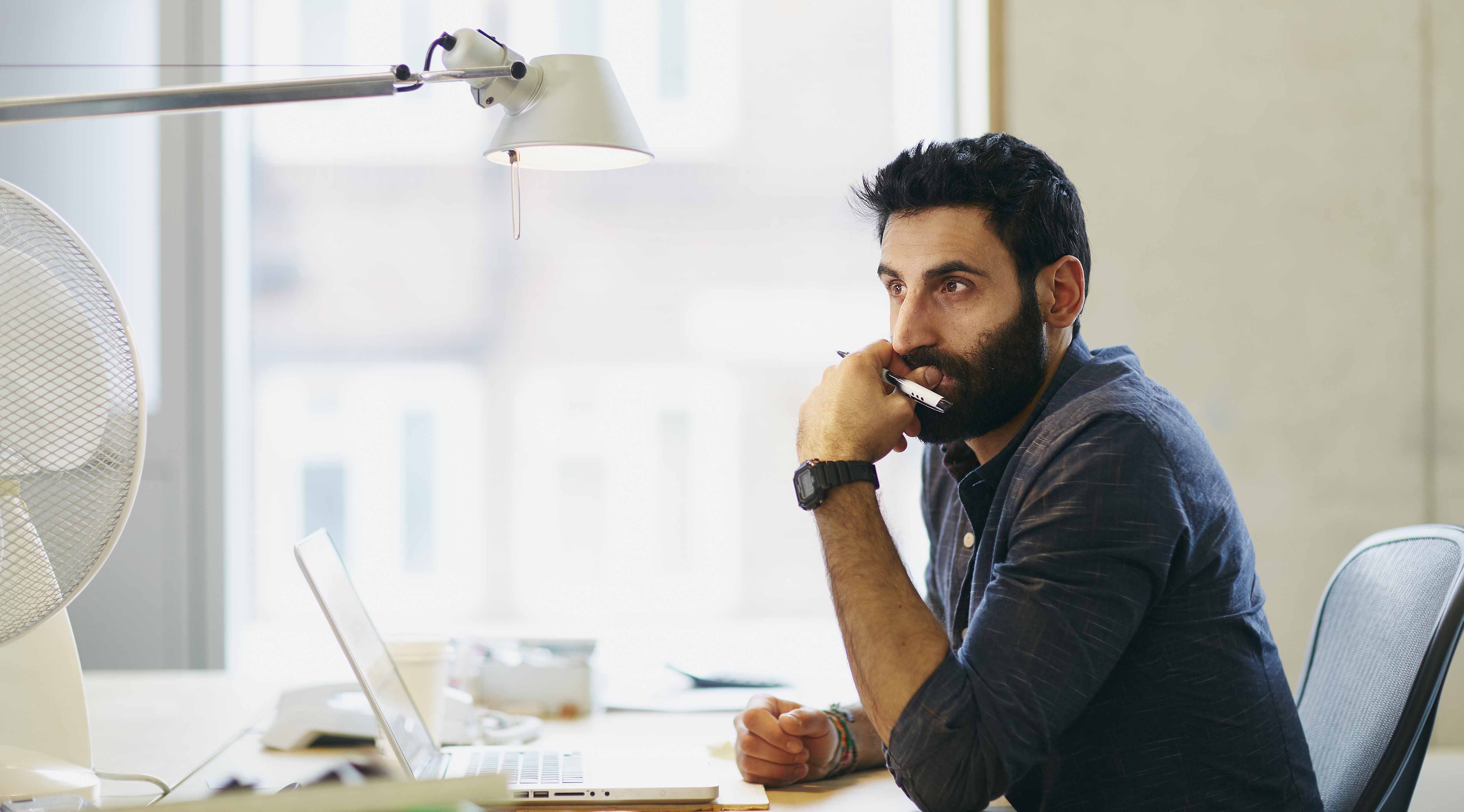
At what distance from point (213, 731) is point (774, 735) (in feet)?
2.54

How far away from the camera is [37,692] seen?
1.07 metres

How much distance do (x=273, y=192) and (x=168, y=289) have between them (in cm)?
63

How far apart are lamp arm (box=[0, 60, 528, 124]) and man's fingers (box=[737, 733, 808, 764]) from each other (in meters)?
0.73

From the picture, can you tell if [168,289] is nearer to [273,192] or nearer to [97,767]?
[273,192]

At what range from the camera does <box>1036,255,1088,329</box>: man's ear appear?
1206 mm

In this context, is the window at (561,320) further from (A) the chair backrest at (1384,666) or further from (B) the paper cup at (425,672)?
(A) the chair backrest at (1384,666)

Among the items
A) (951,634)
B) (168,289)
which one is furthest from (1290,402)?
(168,289)

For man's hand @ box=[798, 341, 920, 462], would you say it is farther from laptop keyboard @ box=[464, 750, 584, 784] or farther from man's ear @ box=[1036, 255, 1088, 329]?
laptop keyboard @ box=[464, 750, 584, 784]

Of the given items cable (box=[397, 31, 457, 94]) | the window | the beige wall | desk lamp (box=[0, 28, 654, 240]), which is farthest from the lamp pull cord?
the window

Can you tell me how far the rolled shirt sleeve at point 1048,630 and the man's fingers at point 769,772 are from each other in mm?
175

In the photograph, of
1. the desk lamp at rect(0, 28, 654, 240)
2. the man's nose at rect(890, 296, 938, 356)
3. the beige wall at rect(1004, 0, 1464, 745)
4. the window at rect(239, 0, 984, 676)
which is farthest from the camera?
the window at rect(239, 0, 984, 676)

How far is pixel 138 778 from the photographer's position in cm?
109

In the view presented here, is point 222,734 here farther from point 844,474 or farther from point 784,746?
point 844,474

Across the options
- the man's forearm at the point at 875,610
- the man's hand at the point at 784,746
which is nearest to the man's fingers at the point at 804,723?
the man's hand at the point at 784,746
